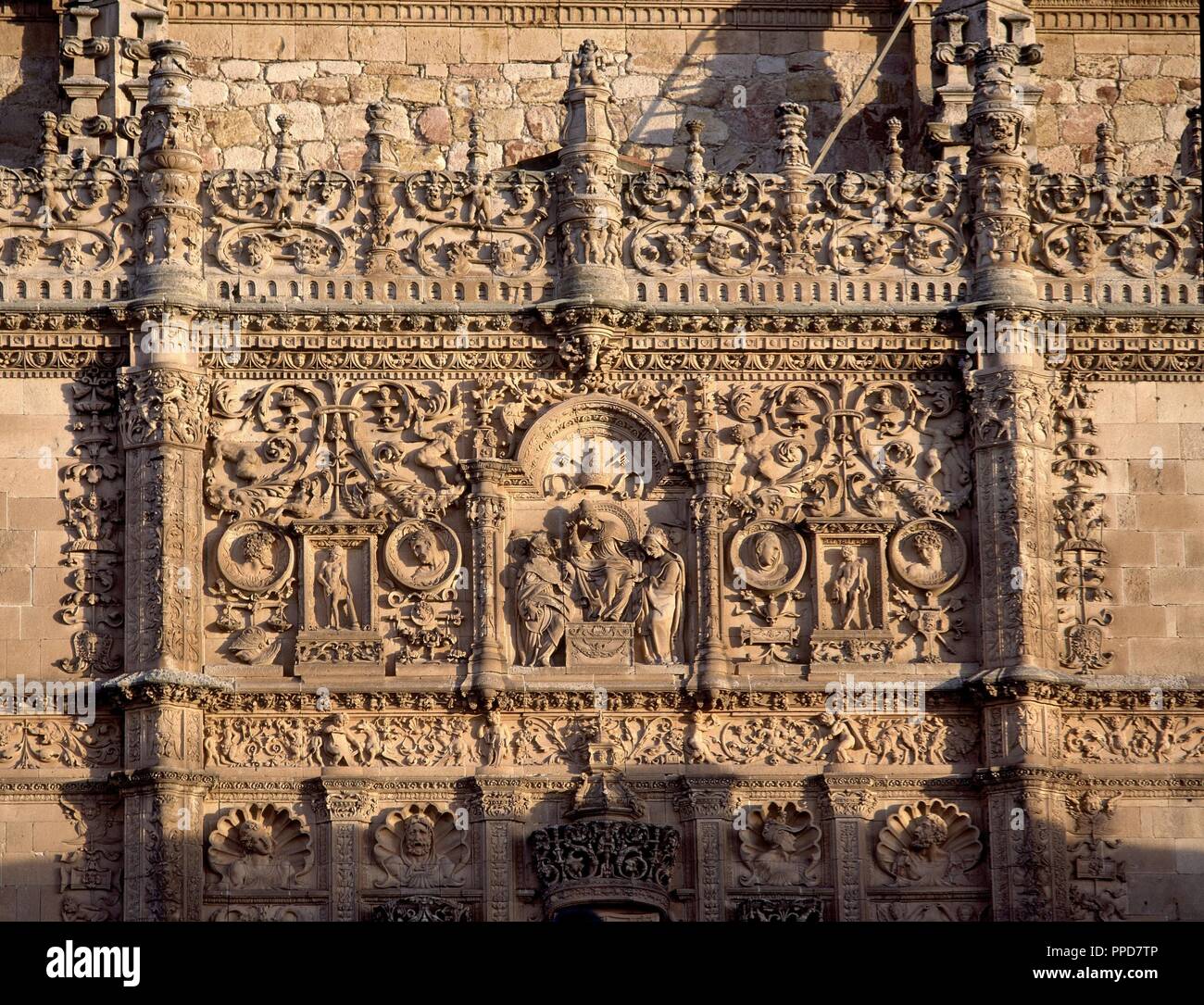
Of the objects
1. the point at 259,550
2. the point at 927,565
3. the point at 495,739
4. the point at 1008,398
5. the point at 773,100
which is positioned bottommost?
the point at 495,739

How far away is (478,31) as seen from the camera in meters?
28.9

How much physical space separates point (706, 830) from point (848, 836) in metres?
1.00

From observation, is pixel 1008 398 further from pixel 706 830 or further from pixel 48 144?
pixel 48 144

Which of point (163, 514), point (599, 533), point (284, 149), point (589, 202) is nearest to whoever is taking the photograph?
point (163, 514)

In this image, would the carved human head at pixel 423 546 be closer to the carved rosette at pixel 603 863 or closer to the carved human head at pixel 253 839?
the carved rosette at pixel 603 863

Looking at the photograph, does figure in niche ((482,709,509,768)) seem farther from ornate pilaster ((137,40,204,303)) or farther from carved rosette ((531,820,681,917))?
ornate pilaster ((137,40,204,303))

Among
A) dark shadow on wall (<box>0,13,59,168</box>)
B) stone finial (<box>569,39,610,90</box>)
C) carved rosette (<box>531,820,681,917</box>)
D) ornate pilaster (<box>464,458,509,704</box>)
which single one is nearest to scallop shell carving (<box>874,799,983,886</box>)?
carved rosette (<box>531,820,681,917</box>)

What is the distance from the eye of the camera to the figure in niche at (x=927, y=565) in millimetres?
25609

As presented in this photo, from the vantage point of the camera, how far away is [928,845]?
25.0 meters

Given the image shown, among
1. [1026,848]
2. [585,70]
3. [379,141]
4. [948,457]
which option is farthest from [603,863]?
[585,70]

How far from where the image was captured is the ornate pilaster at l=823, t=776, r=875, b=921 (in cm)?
2483

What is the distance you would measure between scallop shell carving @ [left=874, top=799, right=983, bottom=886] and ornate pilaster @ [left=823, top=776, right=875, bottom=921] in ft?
0.56

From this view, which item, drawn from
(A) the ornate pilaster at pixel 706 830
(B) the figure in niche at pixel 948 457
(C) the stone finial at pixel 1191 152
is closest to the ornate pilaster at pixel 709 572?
(A) the ornate pilaster at pixel 706 830
